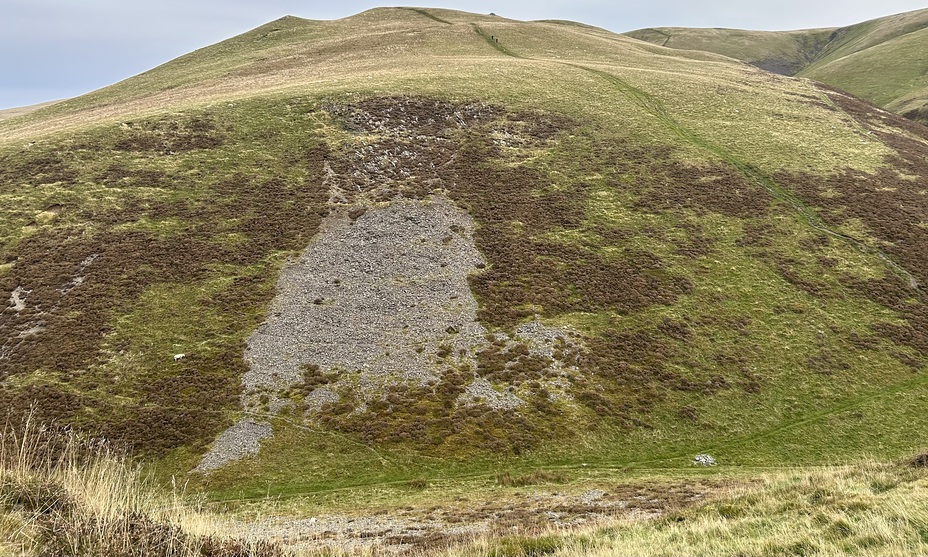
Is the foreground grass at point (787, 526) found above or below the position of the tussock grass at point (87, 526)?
below

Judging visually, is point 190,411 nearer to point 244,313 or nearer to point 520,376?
point 244,313

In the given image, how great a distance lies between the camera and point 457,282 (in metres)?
37.6

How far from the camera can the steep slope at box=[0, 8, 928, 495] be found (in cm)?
2673

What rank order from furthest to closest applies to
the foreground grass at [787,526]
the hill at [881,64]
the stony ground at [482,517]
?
1. the hill at [881,64]
2. the stony ground at [482,517]
3. the foreground grass at [787,526]

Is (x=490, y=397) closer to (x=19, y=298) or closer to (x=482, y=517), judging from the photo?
(x=482, y=517)

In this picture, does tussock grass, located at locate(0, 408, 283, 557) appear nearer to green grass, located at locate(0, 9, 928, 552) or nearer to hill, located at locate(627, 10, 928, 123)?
green grass, located at locate(0, 9, 928, 552)

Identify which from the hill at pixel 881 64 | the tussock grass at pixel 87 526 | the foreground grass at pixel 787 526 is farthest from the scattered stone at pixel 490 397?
the hill at pixel 881 64

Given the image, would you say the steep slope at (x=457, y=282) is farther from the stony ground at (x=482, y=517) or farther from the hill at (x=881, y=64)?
the hill at (x=881, y=64)

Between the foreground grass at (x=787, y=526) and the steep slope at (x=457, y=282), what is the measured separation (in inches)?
431

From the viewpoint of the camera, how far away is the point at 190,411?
26.8 m

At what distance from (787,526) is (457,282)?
28.1 m

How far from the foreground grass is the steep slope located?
10955 millimetres

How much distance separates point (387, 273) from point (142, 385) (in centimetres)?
1792

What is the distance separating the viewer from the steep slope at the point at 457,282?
26734 millimetres
